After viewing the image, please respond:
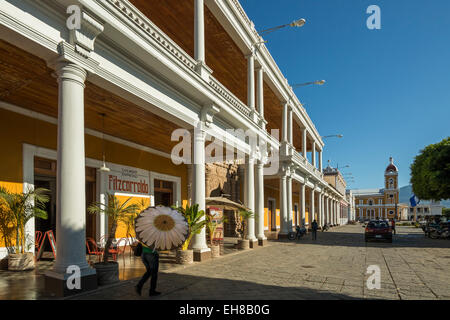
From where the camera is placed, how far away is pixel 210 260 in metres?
12.0

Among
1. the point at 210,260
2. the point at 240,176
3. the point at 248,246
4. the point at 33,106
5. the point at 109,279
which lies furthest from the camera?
the point at 240,176

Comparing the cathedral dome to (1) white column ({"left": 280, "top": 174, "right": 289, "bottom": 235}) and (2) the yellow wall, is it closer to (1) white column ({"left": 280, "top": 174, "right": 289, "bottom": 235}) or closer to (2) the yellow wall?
(1) white column ({"left": 280, "top": 174, "right": 289, "bottom": 235})

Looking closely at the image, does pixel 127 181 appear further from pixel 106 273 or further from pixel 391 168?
pixel 391 168

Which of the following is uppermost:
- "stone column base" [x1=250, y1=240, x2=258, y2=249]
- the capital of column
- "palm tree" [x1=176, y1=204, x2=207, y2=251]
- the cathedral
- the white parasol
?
the capital of column

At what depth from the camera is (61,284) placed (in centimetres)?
624

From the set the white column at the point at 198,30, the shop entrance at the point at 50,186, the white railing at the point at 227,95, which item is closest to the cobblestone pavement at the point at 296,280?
the shop entrance at the point at 50,186

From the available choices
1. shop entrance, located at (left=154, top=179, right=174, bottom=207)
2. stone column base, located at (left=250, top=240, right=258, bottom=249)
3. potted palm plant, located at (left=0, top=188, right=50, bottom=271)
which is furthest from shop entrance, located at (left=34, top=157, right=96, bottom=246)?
stone column base, located at (left=250, top=240, right=258, bottom=249)

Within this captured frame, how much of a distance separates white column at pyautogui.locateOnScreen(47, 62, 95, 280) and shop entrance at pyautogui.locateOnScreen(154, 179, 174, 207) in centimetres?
1071

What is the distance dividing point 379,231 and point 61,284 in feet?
66.5

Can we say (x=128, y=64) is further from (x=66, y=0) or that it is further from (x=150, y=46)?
(x=66, y=0)

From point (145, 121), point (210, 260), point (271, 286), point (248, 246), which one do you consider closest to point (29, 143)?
point (145, 121)

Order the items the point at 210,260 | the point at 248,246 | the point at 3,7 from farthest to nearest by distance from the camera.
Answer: the point at 248,246 → the point at 210,260 → the point at 3,7

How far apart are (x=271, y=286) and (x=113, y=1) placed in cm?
754

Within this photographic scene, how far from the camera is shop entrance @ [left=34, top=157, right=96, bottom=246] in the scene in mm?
11791
